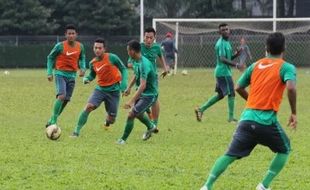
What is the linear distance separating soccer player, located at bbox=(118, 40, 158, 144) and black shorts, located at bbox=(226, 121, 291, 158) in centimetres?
390

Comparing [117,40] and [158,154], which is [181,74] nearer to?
[117,40]

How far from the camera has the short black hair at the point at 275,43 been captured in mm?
8211

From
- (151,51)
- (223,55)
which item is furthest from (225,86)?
(151,51)

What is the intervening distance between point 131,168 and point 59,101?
15.7 ft

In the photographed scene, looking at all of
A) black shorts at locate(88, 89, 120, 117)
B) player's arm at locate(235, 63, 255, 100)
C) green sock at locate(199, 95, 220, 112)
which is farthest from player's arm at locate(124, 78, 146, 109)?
green sock at locate(199, 95, 220, 112)

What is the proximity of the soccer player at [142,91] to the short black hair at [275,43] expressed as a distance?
158 inches

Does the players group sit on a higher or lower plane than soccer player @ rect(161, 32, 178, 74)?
higher

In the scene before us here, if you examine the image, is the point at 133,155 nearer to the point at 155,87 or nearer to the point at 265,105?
the point at 155,87

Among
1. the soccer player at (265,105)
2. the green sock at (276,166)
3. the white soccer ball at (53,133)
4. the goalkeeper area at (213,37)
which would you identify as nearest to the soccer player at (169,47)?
the goalkeeper area at (213,37)

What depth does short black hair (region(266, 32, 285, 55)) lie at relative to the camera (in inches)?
323

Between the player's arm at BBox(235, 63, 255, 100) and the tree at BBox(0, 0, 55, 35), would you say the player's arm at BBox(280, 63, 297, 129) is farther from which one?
the tree at BBox(0, 0, 55, 35)

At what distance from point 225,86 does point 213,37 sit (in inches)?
879

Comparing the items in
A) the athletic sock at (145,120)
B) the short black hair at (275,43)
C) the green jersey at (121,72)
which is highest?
the short black hair at (275,43)

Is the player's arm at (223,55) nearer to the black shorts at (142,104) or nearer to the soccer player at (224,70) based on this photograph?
the soccer player at (224,70)
